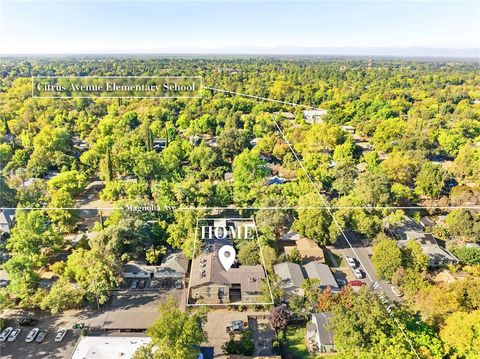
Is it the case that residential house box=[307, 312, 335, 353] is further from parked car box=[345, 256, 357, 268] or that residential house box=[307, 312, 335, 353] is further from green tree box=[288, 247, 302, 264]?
parked car box=[345, 256, 357, 268]

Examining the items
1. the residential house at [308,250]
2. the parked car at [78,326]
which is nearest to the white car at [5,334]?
the parked car at [78,326]

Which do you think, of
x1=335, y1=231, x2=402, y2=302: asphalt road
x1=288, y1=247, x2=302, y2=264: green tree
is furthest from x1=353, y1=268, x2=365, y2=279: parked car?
x1=288, y1=247, x2=302, y2=264: green tree

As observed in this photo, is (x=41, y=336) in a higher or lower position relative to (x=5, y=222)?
lower

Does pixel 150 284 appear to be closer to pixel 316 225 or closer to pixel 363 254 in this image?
pixel 316 225

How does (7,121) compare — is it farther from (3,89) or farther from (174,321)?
(174,321)

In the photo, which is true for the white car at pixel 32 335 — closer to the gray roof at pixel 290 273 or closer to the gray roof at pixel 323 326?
the gray roof at pixel 290 273

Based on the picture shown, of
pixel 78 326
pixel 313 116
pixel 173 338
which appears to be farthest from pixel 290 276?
pixel 313 116

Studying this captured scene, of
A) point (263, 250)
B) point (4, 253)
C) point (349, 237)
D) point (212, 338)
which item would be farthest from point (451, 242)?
point (4, 253)
